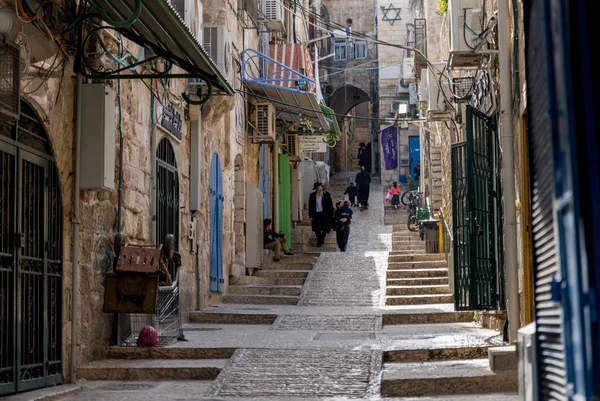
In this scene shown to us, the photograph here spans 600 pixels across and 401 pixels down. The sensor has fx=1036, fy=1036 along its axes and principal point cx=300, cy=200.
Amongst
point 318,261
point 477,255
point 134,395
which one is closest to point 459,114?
point 477,255

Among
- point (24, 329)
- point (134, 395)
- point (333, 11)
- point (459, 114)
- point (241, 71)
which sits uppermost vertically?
point (333, 11)

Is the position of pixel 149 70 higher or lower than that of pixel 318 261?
Answer: higher

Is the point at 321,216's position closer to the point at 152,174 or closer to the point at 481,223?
the point at 152,174

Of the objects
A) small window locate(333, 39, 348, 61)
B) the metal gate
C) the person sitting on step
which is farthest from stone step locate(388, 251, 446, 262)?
small window locate(333, 39, 348, 61)

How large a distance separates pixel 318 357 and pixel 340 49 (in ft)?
117

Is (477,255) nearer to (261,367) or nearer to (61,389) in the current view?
(261,367)

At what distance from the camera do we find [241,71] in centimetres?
1909

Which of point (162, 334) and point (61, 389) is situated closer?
point (61, 389)

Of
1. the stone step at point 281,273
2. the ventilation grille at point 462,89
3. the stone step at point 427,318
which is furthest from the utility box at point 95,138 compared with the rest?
the stone step at point 281,273

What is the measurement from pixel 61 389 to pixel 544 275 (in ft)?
18.4

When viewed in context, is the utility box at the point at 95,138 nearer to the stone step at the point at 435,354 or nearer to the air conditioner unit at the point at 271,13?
the stone step at the point at 435,354

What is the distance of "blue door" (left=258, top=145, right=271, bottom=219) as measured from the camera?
21828 millimetres

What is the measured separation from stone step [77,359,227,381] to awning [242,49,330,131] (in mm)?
8690

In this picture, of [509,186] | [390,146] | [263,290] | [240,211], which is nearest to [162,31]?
[509,186]
